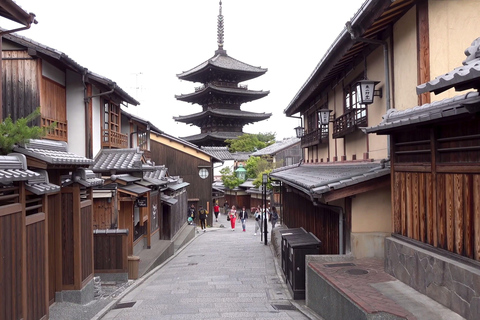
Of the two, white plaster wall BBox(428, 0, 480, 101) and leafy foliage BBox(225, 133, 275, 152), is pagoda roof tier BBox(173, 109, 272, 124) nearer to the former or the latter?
leafy foliage BBox(225, 133, 275, 152)

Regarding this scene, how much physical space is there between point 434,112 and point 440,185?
49.8 inches

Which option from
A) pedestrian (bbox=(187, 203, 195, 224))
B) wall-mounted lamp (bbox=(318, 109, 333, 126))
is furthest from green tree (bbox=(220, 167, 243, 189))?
wall-mounted lamp (bbox=(318, 109, 333, 126))

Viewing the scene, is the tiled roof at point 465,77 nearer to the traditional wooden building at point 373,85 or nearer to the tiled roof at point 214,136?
the traditional wooden building at point 373,85

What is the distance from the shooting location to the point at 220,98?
50.2 meters

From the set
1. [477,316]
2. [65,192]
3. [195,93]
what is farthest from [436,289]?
[195,93]

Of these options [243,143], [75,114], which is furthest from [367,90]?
[243,143]

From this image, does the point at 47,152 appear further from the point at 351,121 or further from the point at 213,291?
the point at 351,121

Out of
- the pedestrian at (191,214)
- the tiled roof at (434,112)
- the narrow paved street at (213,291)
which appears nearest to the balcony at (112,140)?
the narrow paved street at (213,291)

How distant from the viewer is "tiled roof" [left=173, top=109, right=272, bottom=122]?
48.8 metres

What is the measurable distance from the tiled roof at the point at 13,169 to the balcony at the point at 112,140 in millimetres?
9673

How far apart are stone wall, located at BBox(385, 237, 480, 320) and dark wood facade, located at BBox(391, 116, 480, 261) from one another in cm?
21

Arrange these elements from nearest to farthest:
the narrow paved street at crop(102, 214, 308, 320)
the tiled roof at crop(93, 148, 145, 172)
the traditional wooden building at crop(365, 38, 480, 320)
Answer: the traditional wooden building at crop(365, 38, 480, 320) → the narrow paved street at crop(102, 214, 308, 320) → the tiled roof at crop(93, 148, 145, 172)

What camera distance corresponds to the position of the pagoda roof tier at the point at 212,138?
50.6 metres

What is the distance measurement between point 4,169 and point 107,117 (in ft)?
36.7
